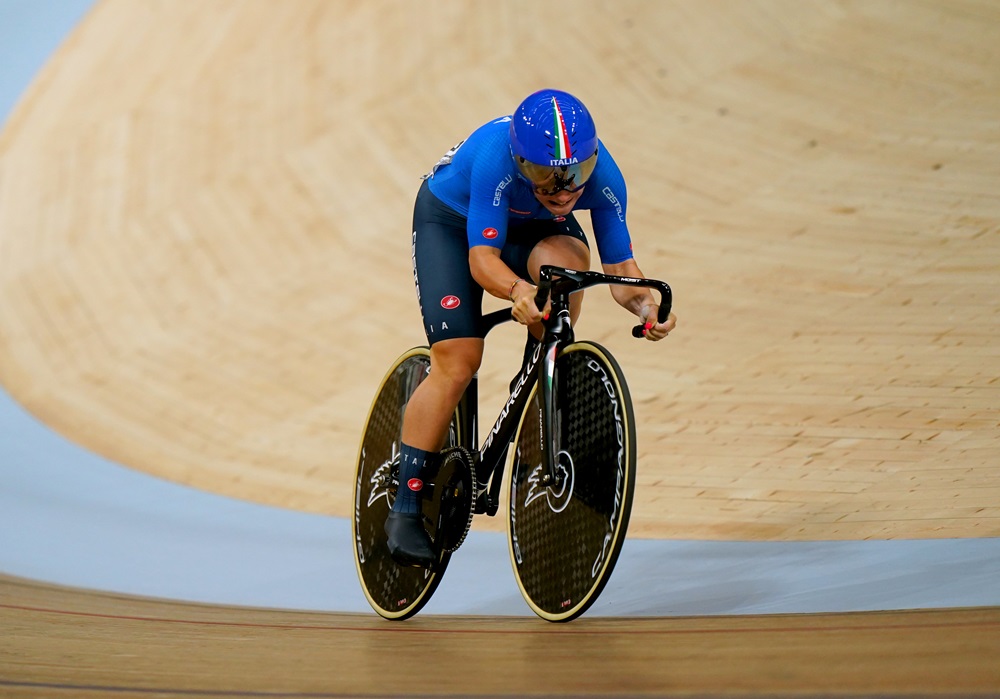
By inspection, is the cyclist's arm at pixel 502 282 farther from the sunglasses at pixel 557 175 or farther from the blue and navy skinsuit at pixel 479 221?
the sunglasses at pixel 557 175

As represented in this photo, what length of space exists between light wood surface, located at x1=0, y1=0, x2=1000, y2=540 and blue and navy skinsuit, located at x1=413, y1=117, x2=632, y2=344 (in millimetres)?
1206

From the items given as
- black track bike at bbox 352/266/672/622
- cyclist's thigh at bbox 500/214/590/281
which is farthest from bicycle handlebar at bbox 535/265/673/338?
cyclist's thigh at bbox 500/214/590/281

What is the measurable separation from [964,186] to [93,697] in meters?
5.10

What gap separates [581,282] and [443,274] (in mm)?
448

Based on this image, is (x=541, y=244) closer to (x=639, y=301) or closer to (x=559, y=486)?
(x=639, y=301)

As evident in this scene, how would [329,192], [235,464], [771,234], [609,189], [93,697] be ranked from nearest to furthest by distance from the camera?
[93,697] → [609,189] → [235,464] → [771,234] → [329,192]

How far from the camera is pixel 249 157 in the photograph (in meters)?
7.06

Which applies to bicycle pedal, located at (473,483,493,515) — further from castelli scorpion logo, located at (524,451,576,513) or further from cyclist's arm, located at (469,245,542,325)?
cyclist's arm, located at (469,245,542,325)

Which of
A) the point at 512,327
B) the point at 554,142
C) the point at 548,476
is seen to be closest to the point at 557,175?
the point at 554,142

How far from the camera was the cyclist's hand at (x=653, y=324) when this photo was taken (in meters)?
2.13

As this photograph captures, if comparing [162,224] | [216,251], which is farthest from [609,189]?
[162,224]

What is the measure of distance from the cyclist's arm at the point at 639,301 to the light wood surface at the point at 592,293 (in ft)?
3.83

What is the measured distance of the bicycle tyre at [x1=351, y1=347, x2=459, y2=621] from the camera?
2.62 metres

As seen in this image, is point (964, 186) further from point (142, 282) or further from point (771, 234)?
point (142, 282)
